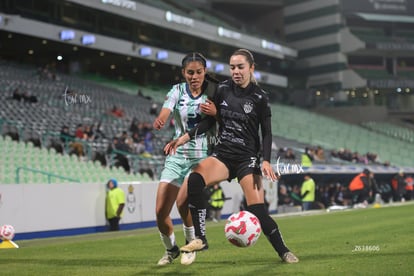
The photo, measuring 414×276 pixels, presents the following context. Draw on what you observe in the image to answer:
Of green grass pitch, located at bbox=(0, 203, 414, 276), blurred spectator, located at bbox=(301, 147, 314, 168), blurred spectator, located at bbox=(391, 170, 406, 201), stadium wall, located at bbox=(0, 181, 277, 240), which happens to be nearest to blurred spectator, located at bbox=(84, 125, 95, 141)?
stadium wall, located at bbox=(0, 181, 277, 240)

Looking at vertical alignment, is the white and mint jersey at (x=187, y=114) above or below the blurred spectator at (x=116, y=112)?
below

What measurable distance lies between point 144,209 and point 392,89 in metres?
55.1

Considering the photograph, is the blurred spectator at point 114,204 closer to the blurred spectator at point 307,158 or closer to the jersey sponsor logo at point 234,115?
the blurred spectator at point 307,158

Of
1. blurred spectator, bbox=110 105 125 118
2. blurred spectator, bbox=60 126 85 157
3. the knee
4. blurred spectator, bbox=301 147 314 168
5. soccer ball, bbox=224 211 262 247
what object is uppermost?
blurred spectator, bbox=110 105 125 118

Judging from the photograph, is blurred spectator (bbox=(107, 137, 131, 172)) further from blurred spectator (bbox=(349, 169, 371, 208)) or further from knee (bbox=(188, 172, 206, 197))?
knee (bbox=(188, 172, 206, 197))

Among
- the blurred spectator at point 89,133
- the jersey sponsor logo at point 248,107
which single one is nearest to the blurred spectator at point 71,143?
the blurred spectator at point 89,133

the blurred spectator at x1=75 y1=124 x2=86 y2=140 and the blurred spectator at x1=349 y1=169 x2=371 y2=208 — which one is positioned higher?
the blurred spectator at x1=75 y1=124 x2=86 y2=140

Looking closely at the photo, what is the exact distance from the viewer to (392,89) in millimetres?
75062

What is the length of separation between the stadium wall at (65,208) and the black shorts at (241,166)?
1269 centimetres

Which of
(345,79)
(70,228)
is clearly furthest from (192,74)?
(345,79)

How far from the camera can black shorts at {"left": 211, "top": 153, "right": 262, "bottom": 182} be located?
8367 mm

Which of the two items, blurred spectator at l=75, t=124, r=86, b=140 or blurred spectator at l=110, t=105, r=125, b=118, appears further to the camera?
blurred spectator at l=110, t=105, r=125, b=118

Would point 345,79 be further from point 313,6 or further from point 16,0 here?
point 16,0

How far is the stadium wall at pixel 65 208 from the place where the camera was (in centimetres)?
2016
